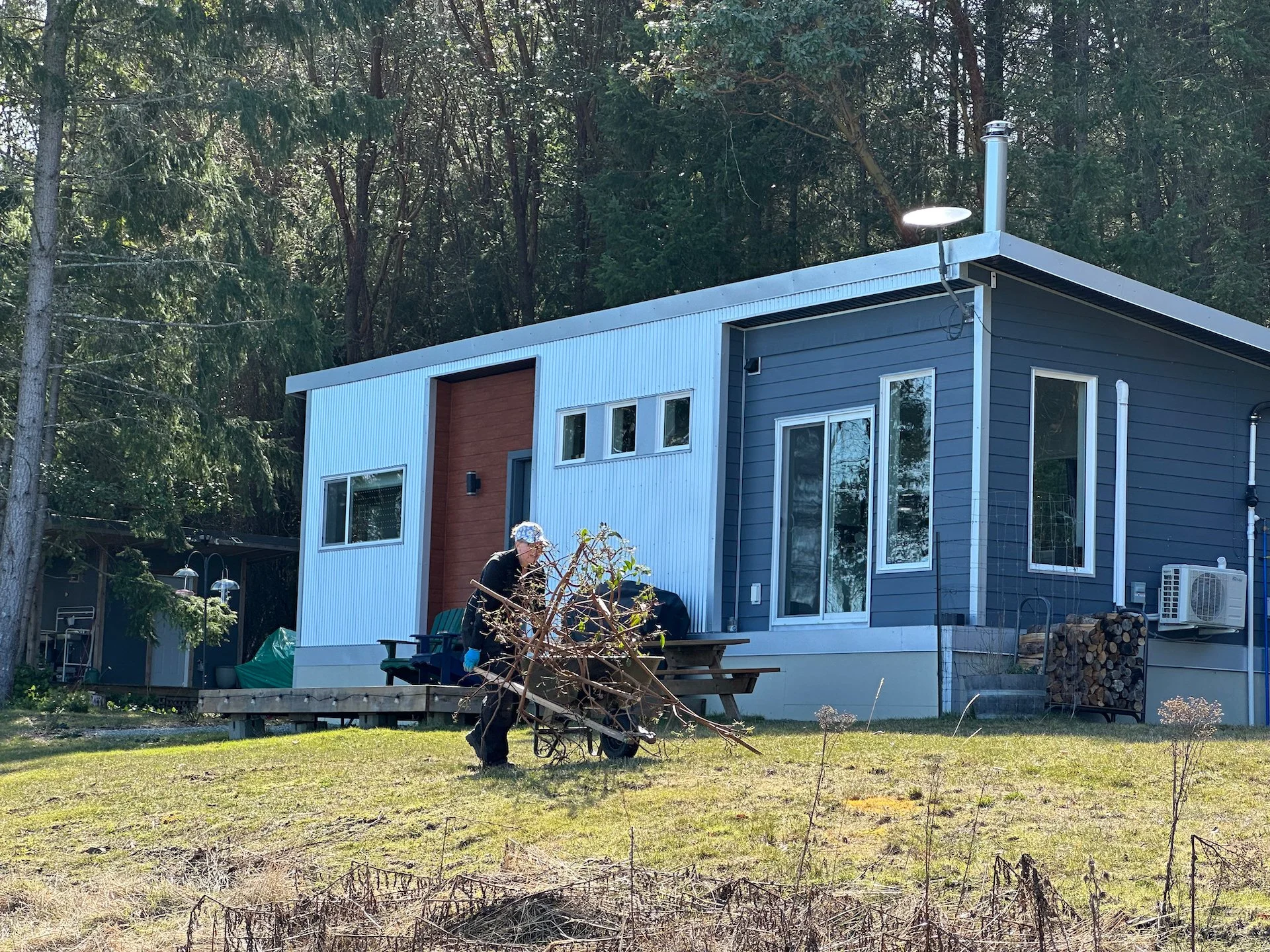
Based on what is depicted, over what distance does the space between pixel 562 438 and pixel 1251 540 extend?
6.43 meters

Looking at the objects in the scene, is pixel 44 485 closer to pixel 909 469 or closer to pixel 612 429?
pixel 612 429

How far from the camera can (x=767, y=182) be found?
26.6 metres

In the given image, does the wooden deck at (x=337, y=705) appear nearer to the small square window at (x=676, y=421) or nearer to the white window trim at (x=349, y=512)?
the small square window at (x=676, y=421)

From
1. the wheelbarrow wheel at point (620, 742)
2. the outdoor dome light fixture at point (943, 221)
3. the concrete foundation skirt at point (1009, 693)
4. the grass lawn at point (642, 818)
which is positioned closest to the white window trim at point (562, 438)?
the outdoor dome light fixture at point (943, 221)

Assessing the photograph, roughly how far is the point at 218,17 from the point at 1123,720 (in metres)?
14.8

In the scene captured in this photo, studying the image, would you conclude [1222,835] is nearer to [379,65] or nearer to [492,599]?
[492,599]

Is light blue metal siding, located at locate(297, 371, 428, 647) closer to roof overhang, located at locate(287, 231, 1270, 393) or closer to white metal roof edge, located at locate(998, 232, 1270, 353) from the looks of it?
roof overhang, located at locate(287, 231, 1270, 393)

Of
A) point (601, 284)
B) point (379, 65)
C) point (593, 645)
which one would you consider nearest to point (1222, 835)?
point (593, 645)

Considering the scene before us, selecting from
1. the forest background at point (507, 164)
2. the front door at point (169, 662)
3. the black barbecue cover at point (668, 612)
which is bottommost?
the front door at point (169, 662)

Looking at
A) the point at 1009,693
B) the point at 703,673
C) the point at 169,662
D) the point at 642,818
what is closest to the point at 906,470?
the point at 1009,693

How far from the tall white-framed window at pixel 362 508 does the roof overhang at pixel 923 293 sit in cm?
336

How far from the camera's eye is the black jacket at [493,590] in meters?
8.67

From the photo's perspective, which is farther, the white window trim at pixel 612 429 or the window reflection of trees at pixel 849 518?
the white window trim at pixel 612 429

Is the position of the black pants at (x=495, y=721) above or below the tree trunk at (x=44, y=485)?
below
